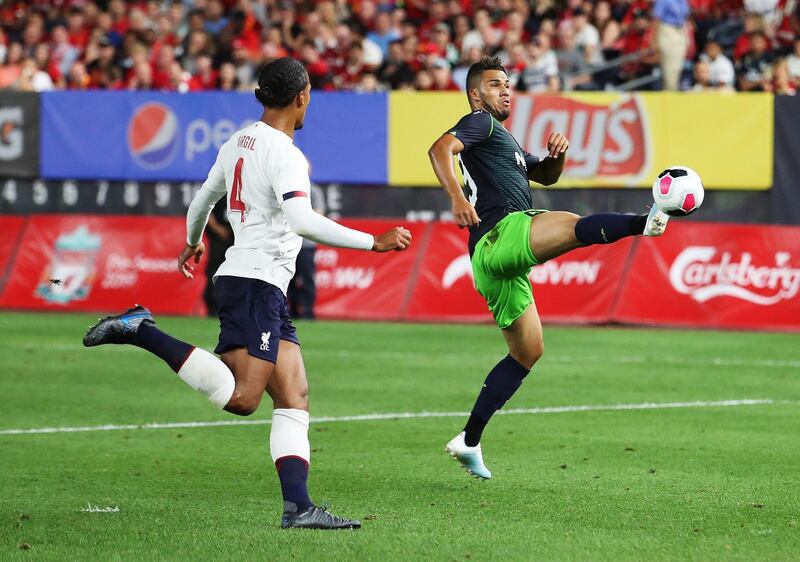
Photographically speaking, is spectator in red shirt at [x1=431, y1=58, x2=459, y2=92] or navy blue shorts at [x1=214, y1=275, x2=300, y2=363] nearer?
navy blue shorts at [x1=214, y1=275, x2=300, y2=363]

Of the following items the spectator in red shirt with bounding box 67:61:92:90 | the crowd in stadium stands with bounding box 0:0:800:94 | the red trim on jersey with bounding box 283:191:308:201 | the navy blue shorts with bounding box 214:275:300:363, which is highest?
the red trim on jersey with bounding box 283:191:308:201

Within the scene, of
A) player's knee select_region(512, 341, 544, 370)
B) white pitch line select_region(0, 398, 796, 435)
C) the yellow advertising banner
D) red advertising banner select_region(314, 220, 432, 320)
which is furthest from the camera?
the yellow advertising banner

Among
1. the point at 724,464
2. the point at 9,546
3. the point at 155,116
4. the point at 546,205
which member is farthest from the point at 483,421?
the point at 155,116

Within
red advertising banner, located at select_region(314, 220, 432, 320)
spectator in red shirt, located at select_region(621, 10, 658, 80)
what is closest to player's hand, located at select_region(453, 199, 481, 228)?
red advertising banner, located at select_region(314, 220, 432, 320)

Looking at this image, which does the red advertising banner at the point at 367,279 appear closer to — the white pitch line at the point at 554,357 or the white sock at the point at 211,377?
the white pitch line at the point at 554,357

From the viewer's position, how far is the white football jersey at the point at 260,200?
695 centimetres

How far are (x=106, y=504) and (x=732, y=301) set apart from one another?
1289cm

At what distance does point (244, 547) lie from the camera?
21.7 feet

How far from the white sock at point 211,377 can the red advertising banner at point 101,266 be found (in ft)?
46.3

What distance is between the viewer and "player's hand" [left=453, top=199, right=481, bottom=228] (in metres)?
7.88

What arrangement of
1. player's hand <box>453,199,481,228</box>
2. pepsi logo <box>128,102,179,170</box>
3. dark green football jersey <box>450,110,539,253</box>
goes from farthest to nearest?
pepsi logo <box>128,102,179,170</box>, dark green football jersey <box>450,110,539,253</box>, player's hand <box>453,199,481,228</box>

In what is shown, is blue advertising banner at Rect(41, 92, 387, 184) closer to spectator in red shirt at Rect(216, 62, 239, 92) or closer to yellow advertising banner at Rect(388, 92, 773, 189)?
spectator in red shirt at Rect(216, 62, 239, 92)

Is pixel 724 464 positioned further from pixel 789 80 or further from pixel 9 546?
pixel 789 80

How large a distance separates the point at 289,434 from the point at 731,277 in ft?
43.1
